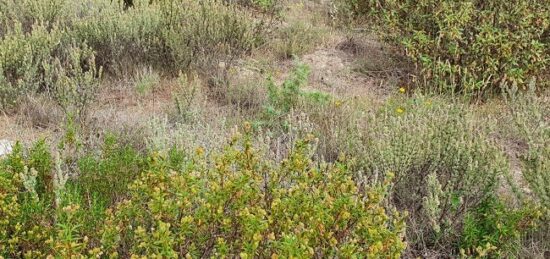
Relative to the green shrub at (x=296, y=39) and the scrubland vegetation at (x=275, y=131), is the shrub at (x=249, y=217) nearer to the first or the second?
the scrubland vegetation at (x=275, y=131)

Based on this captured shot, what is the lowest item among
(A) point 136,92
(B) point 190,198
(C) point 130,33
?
(A) point 136,92

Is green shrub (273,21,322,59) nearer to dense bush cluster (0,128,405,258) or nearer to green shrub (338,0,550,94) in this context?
green shrub (338,0,550,94)

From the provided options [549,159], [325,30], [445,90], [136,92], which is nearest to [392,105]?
[445,90]

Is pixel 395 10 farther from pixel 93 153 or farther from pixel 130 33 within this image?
pixel 93 153

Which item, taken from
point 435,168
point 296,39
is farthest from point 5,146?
point 296,39

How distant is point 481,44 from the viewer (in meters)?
5.20

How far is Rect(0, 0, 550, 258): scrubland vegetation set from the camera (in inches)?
90.6

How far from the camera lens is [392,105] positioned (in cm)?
476

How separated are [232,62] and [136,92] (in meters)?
1.07

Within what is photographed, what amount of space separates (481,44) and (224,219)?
12.1 feet

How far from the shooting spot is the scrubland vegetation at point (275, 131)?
2.30 meters

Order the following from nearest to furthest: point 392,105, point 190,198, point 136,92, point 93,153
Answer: point 190,198 < point 93,153 < point 392,105 < point 136,92

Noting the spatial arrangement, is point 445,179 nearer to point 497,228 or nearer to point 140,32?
point 497,228

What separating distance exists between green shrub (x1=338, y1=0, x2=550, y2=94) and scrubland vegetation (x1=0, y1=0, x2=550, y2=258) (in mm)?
18
